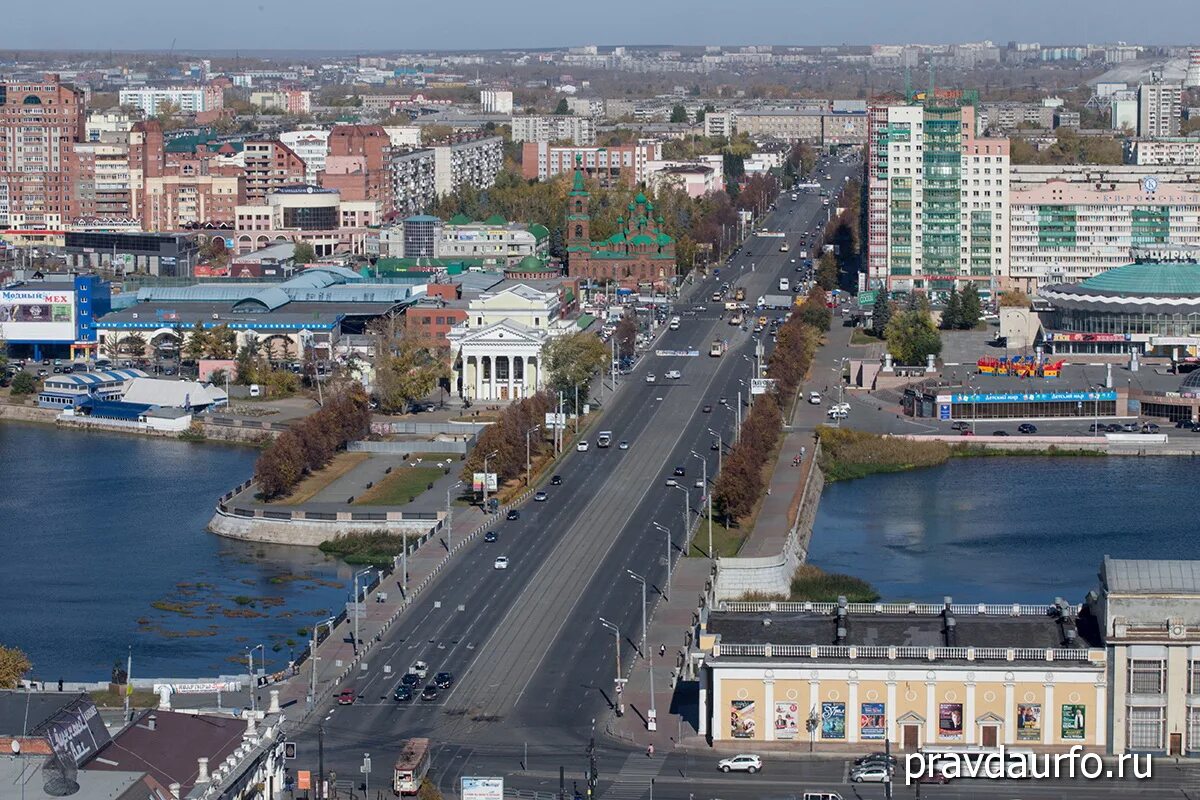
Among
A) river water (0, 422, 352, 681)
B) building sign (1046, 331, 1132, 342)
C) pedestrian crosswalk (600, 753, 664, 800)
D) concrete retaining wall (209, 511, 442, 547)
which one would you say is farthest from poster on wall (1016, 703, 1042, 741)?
building sign (1046, 331, 1132, 342)

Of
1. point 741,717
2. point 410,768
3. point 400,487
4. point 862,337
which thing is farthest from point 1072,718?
point 862,337

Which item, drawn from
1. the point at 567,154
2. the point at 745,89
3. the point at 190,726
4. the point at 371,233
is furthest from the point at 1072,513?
the point at 745,89

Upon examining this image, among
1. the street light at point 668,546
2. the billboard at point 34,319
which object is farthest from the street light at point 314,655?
the billboard at point 34,319

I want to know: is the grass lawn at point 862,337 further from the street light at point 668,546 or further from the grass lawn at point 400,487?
the street light at point 668,546

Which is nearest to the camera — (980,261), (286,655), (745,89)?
(286,655)

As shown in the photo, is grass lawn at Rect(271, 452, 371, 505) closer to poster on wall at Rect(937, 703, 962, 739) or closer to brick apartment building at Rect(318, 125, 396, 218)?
poster on wall at Rect(937, 703, 962, 739)

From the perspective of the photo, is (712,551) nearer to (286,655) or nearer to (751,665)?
(286,655)
